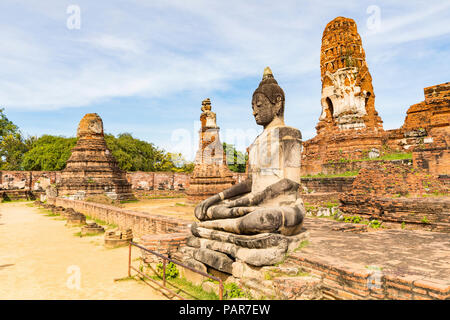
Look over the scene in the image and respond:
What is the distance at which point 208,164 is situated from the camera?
52.6 ft

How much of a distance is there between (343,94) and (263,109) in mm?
11254

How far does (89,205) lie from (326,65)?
12224 millimetres

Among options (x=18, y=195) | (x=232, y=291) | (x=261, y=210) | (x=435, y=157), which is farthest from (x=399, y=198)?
(x=18, y=195)

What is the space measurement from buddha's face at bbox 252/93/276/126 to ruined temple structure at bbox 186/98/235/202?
11090mm

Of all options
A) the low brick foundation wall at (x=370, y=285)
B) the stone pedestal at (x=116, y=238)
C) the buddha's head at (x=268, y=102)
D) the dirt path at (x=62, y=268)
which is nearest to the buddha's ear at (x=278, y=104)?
the buddha's head at (x=268, y=102)

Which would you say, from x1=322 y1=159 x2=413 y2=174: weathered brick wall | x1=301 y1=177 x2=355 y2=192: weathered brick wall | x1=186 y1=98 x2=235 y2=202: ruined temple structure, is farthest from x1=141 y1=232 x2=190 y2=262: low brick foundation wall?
x1=186 y1=98 x2=235 y2=202: ruined temple structure

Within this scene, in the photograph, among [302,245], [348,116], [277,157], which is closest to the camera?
[302,245]

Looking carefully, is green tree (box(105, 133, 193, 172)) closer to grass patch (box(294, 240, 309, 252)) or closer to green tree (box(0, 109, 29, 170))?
green tree (box(0, 109, 29, 170))

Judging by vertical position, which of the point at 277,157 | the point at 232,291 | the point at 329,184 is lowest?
the point at 232,291

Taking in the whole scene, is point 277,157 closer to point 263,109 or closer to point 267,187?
point 267,187

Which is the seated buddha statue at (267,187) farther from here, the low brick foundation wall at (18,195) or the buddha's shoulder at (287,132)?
the low brick foundation wall at (18,195)

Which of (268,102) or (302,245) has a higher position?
(268,102)
